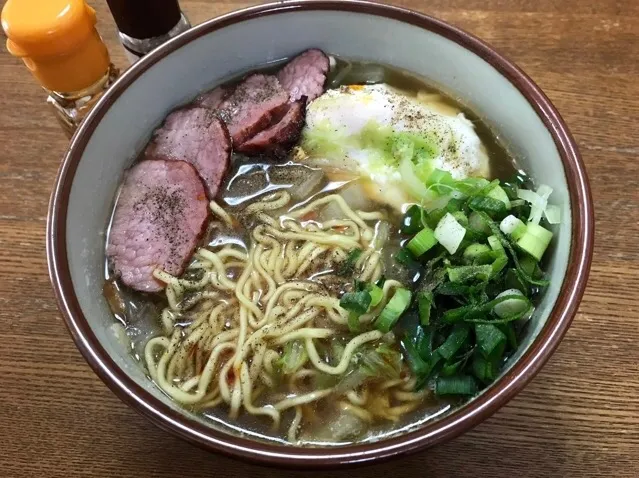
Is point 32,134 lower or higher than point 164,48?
lower

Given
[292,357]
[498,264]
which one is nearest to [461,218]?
[498,264]

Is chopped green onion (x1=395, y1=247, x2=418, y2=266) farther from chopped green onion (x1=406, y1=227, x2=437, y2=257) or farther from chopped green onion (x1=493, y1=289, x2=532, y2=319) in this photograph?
chopped green onion (x1=493, y1=289, x2=532, y2=319)

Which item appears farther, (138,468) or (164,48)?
(164,48)

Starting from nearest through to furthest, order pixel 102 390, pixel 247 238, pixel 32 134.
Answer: pixel 102 390
pixel 247 238
pixel 32 134

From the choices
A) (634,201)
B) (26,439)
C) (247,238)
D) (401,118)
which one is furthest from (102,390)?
(634,201)

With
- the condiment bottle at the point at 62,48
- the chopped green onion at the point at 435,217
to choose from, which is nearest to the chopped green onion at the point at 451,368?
the chopped green onion at the point at 435,217

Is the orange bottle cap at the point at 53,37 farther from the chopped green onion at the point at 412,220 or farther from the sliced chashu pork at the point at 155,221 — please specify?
the chopped green onion at the point at 412,220

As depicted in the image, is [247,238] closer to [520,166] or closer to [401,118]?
[401,118]
